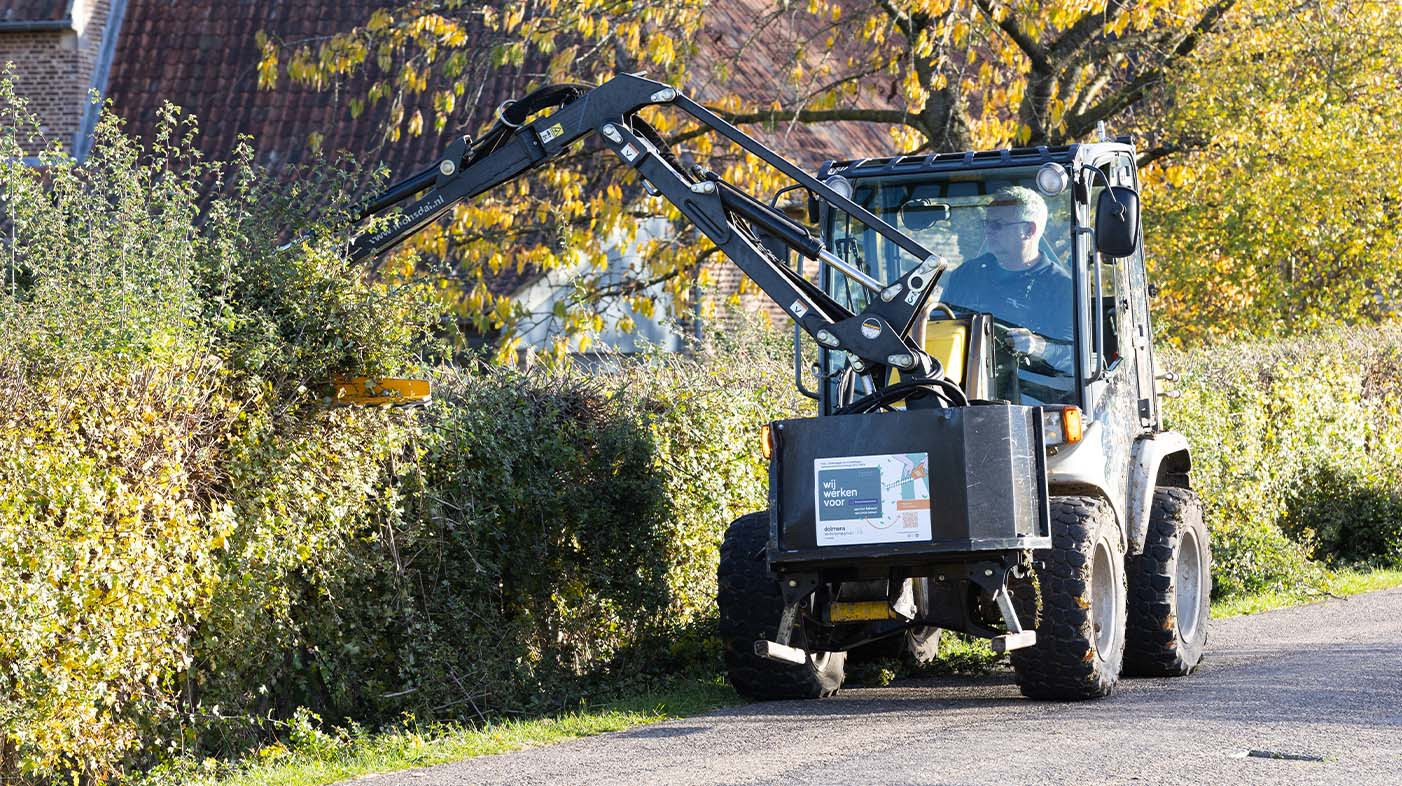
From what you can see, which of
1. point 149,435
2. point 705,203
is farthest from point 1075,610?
point 149,435

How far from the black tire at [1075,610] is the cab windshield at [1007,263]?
33.5 inches

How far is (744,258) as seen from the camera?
30.3 ft

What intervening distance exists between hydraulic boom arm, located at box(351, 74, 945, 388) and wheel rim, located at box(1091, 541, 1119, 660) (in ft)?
4.96

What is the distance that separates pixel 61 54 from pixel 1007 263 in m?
21.1

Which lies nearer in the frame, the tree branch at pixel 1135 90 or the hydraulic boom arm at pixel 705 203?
the hydraulic boom arm at pixel 705 203

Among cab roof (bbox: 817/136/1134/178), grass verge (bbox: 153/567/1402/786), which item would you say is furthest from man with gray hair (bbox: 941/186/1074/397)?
grass verge (bbox: 153/567/1402/786)

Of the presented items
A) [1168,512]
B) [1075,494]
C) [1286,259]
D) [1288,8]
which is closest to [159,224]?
[1075,494]

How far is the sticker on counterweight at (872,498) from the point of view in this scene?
852 centimetres

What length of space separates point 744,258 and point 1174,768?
351 centimetres

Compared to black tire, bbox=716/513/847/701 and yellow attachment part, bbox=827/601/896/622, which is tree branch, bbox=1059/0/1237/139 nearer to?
black tire, bbox=716/513/847/701

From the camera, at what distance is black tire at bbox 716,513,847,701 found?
9.37 m

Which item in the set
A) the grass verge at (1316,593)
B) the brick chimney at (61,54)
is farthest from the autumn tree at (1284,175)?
the brick chimney at (61,54)

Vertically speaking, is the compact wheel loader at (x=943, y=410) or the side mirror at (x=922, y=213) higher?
the side mirror at (x=922, y=213)

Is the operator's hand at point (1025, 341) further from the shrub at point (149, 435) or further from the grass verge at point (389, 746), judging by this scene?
the shrub at point (149, 435)
